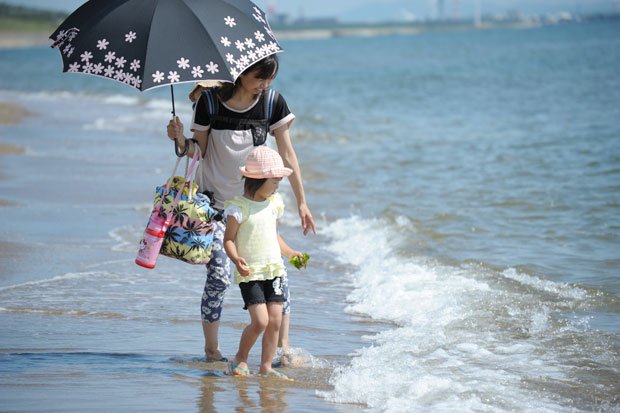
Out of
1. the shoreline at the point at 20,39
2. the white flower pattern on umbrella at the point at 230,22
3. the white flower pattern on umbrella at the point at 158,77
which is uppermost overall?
the shoreline at the point at 20,39

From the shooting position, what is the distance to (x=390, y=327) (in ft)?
19.1

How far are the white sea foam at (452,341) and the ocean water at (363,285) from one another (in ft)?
0.06

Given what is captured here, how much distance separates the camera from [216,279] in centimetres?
479

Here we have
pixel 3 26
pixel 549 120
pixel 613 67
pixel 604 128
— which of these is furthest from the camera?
pixel 3 26

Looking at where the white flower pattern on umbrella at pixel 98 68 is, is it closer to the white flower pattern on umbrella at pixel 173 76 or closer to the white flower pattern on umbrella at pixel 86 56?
the white flower pattern on umbrella at pixel 86 56

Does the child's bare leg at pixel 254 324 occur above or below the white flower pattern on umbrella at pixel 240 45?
below

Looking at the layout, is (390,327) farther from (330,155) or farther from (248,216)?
(330,155)

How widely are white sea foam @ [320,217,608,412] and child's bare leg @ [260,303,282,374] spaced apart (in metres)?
0.33

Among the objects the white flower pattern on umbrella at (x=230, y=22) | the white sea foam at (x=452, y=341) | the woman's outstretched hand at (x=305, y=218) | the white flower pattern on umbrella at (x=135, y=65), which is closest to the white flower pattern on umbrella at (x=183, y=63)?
the white flower pattern on umbrella at (x=135, y=65)

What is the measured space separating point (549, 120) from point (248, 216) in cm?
1781

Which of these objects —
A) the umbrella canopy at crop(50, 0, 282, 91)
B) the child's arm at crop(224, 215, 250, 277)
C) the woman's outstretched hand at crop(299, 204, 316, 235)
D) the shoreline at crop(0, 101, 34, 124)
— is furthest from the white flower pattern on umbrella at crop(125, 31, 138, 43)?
the shoreline at crop(0, 101, 34, 124)

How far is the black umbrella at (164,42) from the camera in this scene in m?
4.19

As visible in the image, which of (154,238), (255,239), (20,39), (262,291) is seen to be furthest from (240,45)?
(20,39)

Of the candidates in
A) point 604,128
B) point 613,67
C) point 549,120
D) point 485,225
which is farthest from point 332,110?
point 613,67
